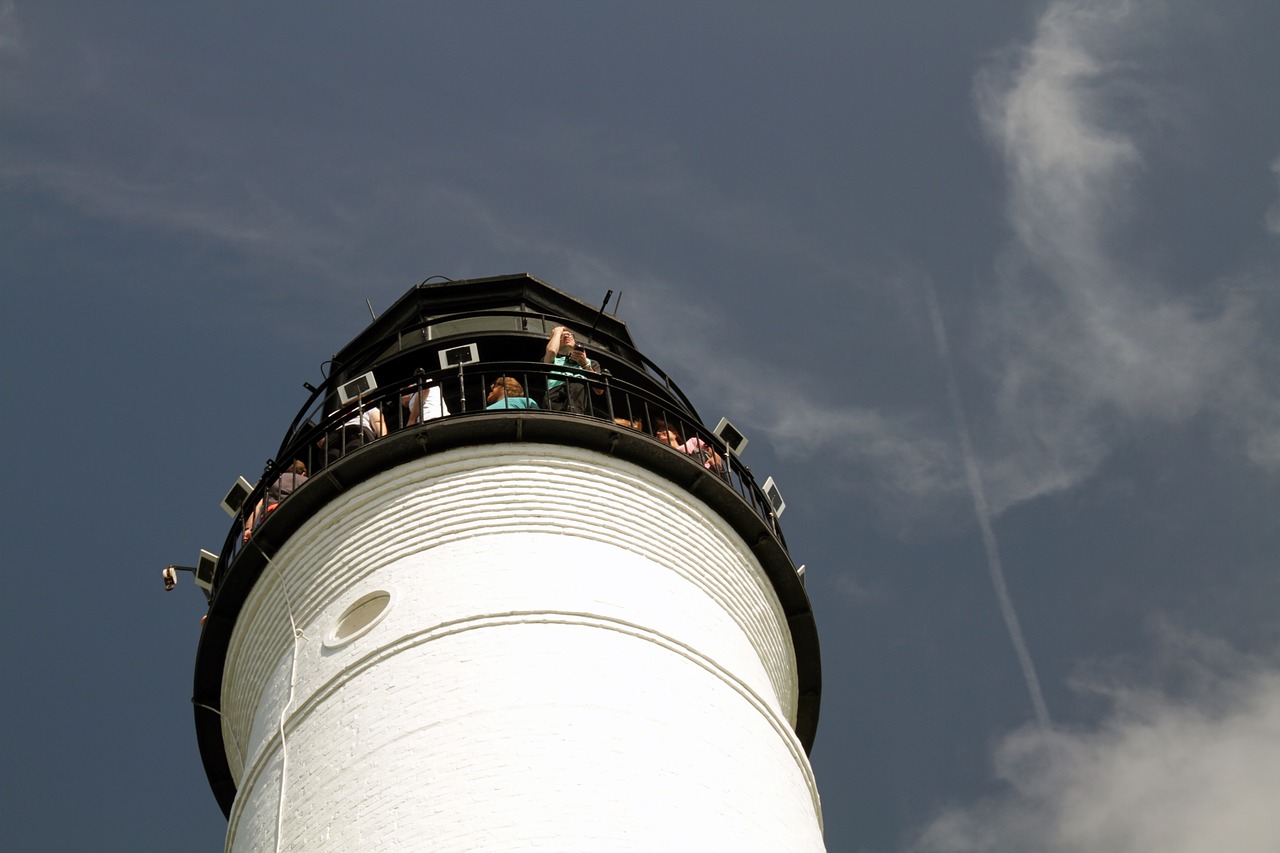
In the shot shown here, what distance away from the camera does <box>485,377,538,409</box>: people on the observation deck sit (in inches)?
690

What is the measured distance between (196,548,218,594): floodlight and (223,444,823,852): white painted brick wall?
1.26 m

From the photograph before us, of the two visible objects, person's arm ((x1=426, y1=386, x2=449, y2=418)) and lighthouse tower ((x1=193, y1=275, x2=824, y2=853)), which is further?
person's arm ((x1=426, y1=386, x2=449, y2=418))

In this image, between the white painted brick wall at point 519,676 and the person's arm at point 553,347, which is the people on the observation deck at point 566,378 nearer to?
the person's arm at point 553,347

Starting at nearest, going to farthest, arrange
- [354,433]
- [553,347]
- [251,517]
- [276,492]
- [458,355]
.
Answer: [354,433], [276,492], [251,517], [458,355], [553,347]

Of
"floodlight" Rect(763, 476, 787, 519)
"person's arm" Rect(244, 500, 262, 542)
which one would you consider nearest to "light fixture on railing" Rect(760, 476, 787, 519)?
"floodlight" Rect(763, 476, 787, 519)

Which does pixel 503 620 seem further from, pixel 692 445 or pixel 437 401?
pixel 692 445

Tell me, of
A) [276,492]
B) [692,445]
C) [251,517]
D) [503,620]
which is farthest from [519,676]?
[251,517]

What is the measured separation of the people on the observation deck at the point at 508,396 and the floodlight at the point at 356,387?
5.04 ft

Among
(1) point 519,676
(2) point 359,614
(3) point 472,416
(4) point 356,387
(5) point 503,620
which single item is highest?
(4) point 356,387

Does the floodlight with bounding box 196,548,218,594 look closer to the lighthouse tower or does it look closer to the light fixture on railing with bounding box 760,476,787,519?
the lighthouse tower

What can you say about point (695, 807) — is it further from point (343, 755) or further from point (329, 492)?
point (329, 492)

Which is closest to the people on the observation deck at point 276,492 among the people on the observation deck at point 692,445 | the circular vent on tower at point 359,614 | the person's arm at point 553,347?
the circular vent on tower at point 359,614

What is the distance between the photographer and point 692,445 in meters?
18.4

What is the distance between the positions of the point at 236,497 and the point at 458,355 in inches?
122
